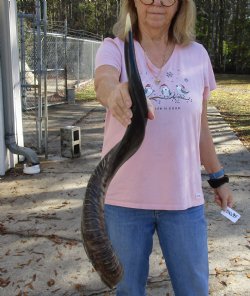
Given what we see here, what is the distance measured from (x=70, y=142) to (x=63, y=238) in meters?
2.97

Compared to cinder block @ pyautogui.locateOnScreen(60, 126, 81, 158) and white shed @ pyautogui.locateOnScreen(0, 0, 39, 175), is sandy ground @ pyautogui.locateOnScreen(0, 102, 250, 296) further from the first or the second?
white shed @ pyautogui.locateOnScreen(0, 0, 39, 175)

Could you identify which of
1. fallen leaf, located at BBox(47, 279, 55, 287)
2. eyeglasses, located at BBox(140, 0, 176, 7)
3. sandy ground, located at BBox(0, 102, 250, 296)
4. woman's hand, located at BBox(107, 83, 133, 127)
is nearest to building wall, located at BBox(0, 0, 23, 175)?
sandy ground, located at BBox(0, 102, 250, 296)

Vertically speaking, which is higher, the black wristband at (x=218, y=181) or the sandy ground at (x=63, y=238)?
the black wristband at (x=218, y=181)

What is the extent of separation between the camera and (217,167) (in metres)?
2.43

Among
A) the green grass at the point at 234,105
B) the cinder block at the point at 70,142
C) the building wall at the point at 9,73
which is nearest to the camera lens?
the building wall at the point at 9,73

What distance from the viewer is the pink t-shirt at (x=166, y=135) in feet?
6.30

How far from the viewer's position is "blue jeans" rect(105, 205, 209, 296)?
6.81 ft

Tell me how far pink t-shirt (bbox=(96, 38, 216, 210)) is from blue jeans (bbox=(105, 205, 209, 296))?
6cm

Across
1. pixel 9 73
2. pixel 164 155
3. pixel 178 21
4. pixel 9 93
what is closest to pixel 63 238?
pixel 164 155

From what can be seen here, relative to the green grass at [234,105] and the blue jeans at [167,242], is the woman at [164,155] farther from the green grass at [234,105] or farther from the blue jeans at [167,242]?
the green grass at [234,105]

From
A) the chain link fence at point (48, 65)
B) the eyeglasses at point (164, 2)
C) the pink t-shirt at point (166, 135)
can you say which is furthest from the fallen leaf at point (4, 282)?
the chain link fence at point (48, 65)

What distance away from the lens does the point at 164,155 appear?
6.50 ft

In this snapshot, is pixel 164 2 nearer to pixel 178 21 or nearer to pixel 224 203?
pixel 178 21

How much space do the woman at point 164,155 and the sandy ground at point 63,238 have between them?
57.2 inches
